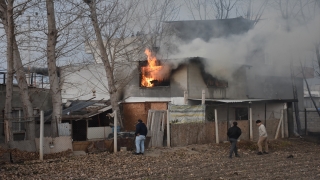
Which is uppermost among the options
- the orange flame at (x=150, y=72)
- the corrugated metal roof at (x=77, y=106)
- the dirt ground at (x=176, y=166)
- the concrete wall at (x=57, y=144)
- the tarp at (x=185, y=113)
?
the orange flame at (x=150, y=72)

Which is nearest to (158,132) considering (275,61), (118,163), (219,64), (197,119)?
(197,119)

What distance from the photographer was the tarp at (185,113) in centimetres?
2055

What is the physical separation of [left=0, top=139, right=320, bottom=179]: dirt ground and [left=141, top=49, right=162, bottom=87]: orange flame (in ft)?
28.0

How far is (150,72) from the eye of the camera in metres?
27.4

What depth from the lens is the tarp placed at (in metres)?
20.6

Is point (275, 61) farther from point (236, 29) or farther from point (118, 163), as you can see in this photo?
point (118, 163)

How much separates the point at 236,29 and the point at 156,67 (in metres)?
10.1

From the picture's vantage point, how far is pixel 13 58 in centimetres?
1770

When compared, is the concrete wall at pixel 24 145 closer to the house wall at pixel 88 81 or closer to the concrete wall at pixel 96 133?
the concrete wall at pixel 96 133

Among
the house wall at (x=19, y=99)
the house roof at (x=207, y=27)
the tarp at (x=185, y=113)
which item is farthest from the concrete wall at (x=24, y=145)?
the house roof at (x=207, y=27)

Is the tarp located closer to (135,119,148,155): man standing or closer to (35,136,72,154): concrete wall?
(135,119,148,155): man standing

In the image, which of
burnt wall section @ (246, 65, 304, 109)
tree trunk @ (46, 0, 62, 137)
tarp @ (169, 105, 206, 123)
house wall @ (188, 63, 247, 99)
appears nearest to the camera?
tree trunk @ (46, 0, 62, 137)

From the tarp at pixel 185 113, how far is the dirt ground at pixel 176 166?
168 centimetres

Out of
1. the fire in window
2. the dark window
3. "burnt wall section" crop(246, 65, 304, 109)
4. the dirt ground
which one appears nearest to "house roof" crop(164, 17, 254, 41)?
"burnt wall section" crop(246, 65, 304, 109)
